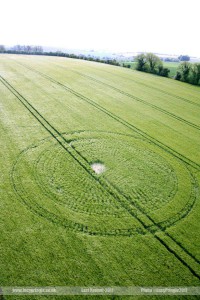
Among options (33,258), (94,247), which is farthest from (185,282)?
(33,258)

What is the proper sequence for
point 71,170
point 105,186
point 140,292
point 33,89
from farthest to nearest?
point 33,89 < point 71,170 < point 105,186 < point 140,292

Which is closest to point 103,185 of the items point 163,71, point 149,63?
point 163,71

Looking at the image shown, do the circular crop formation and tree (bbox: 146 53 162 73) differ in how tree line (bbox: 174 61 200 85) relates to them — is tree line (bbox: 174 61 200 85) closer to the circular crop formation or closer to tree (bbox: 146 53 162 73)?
tree (bbox: 146 53 162 73)

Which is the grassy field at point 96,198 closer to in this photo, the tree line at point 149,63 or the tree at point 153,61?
the tree line at point 149,63

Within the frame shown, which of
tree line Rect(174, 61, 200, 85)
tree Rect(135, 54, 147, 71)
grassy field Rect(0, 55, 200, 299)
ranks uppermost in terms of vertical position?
tree Rect(135, 54, 147, 71)

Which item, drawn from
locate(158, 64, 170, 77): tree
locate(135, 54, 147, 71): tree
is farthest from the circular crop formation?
locate(135, 54, 147, 71): tree

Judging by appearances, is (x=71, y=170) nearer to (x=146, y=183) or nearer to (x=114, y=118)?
(x=146, y=183)
